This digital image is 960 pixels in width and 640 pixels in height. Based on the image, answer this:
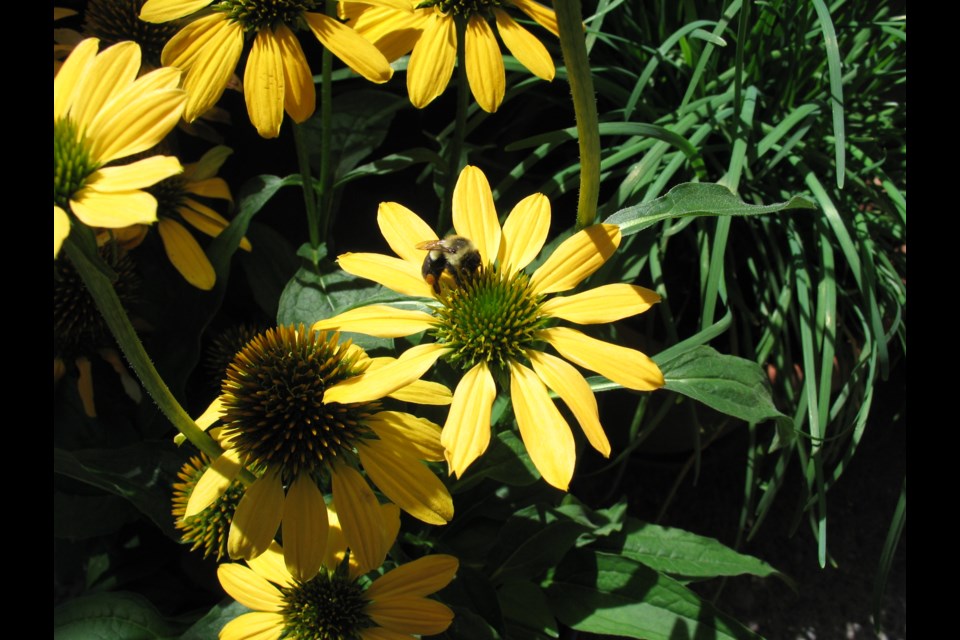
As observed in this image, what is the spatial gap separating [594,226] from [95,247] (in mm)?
362

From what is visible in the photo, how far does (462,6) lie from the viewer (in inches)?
30.4

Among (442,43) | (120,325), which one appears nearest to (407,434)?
(120,325)

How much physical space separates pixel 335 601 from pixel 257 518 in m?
0.14

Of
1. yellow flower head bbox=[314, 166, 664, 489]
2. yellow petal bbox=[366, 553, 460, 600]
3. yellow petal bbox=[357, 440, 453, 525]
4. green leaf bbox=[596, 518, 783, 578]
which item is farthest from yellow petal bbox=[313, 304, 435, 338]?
green leaf bbox=[596, 518, 783, 578]

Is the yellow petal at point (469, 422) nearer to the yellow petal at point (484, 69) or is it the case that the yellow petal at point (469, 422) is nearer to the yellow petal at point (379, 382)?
the yellow petal at point (379, 382)

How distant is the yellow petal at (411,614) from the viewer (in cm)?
69

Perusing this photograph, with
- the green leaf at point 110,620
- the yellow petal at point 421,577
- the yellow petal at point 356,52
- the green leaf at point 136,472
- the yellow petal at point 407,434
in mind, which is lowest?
the green leaf at point 110,620

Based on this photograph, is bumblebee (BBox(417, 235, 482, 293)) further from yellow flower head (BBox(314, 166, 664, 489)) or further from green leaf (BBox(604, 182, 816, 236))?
green leaf (BBox(604, 182, 816, 236))

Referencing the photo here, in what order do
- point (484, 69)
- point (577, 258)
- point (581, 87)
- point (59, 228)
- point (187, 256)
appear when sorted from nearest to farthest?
point (59, 228), point (581, 87), point (577, 258), point (484, 69), point (187, 256)

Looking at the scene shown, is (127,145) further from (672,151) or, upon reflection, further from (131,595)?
(672,151)

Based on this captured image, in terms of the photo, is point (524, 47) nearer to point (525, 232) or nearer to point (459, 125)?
point (459, 125)

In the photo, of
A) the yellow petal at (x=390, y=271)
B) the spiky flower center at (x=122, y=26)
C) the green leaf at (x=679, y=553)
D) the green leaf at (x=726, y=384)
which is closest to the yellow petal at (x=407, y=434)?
the yellow petal at (x=390, y=271)

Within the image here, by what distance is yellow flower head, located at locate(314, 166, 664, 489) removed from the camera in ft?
1.92

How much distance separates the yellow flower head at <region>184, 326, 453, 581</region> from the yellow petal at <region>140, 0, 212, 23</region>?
0.30m
